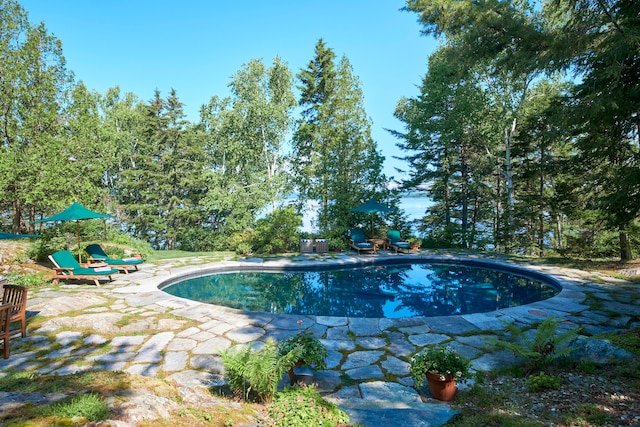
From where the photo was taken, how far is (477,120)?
14758 mm

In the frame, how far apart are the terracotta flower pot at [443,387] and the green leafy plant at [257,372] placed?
1.43 m

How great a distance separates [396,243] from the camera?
13352mm

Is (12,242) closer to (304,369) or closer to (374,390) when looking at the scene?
(304,369)

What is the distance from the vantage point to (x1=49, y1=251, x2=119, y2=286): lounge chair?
8203mm

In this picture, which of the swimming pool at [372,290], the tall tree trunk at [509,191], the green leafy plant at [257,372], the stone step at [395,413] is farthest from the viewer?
the tall tree trunk at [509,191]

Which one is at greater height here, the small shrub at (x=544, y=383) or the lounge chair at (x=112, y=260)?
the lounge chair at (x=112, y=260)

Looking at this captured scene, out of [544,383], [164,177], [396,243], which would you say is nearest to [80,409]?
[544,383]

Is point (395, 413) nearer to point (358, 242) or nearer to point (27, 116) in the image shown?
point (358, 242)

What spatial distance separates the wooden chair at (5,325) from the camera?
4.11 metres

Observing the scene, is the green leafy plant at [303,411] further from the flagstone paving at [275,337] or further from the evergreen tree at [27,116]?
the evergreen tree at [27,116]

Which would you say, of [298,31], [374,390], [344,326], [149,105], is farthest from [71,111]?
[374,390]

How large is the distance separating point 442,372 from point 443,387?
146mm

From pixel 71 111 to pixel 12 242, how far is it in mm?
5831

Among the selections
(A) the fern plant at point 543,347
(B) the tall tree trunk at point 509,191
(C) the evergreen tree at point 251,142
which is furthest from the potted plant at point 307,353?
(C) the evergreen tree at point 251,142
